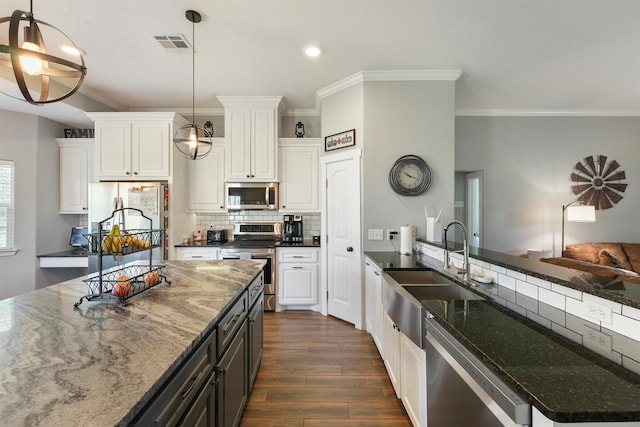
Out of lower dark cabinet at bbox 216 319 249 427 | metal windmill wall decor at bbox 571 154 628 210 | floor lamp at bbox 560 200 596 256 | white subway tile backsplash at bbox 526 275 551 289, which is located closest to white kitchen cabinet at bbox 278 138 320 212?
lower dark cabinet at bbox 216 319 249 427

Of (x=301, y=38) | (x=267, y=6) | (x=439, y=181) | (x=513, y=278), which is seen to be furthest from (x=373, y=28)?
(x=513, y=278)

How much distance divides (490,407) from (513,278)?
0.90 meters

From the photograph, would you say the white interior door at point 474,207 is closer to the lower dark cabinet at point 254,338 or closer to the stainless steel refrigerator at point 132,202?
the lower dark cabinet at point 254,338

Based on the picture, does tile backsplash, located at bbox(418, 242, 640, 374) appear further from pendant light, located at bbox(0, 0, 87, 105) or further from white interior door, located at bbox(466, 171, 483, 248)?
white interior door, located at bbox(466, 171, 483, 248)

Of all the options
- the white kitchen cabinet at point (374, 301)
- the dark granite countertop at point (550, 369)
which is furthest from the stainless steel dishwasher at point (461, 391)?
the white kitchen cabinet at point (374, 301)

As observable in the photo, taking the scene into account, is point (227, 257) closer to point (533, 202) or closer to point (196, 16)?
point (196, 16)

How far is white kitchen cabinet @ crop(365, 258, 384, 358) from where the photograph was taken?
253 centimetres

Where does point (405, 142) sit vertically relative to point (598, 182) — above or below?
above

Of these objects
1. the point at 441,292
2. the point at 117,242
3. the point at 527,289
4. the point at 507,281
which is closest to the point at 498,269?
the point at 507,281

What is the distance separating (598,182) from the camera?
4.37 m

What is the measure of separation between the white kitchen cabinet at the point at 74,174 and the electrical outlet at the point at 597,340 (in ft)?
16.8

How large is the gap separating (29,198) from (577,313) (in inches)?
215

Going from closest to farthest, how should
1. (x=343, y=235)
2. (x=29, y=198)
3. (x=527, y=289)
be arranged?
(x=527, y=289) → (x=343, y=235) → (x=29, y=198)

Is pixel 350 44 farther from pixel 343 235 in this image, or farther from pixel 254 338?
pixel 254 338
